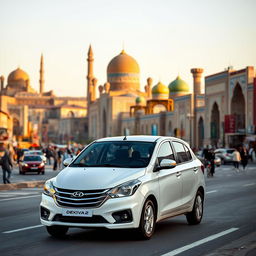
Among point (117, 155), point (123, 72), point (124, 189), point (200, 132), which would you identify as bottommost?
point (124, 189)

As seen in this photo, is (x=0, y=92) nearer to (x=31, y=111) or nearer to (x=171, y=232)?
(x=31, y=111)

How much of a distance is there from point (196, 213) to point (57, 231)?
2.78 meters

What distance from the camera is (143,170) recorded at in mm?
9758

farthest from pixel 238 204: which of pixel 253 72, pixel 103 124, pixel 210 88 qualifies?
pixel 103 124

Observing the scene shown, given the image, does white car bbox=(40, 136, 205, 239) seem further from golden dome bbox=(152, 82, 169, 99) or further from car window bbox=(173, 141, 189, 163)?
golden dome bbox=(152, 82, 169, 99)

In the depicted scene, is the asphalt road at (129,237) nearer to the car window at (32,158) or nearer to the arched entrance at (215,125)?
the car window at (32,158)

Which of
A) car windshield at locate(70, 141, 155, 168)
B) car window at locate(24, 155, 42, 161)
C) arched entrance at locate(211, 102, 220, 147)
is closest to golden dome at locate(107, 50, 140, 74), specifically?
arched entrance at locate(211, 102, 220, 147)

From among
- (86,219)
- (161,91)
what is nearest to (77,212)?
(86,219)

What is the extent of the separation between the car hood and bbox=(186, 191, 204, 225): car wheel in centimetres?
216

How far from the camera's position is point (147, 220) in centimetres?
957

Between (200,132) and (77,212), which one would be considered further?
(200,132)

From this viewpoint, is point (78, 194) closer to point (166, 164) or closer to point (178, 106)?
point (166, 164)

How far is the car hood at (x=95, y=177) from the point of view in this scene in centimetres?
920

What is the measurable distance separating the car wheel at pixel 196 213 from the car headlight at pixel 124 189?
2454 millimetres
